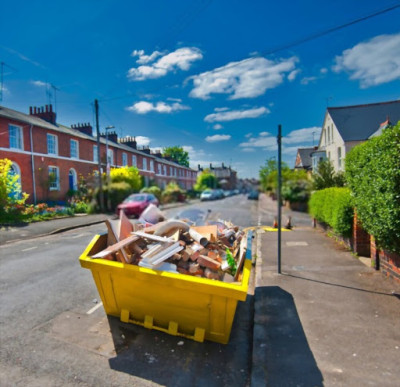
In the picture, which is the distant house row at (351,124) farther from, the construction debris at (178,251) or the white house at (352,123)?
the construction debris at (178,251)

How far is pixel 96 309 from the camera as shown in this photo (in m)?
4.16

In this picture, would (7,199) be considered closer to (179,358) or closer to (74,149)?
(74,149)

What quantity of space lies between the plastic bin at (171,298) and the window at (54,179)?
21.1 meters

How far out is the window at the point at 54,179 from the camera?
71.5 ft

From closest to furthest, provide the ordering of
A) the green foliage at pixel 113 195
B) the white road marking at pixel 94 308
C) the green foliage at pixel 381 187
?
the white road marking at pixel 94 308
the green foliage at pixel 381 187
the green foliage at pixel 113 195

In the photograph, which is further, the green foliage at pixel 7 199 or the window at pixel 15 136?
the window at pixel 15 136

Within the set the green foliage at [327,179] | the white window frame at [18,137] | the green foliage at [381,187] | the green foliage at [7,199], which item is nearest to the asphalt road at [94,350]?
the green foliage at [381,187]

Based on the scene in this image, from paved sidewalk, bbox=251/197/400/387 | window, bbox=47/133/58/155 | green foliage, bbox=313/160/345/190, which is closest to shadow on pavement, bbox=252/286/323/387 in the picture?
paved sidewalk, bbox=251/197/400/387

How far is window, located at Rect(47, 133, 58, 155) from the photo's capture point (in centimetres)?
2219

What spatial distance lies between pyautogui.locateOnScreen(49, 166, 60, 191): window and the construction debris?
20882mm

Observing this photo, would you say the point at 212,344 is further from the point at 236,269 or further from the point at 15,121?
the point at 15,121

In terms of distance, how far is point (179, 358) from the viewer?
9.76ft

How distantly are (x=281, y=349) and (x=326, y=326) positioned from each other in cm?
83

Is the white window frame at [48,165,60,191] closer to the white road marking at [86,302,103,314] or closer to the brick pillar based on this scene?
the white road marking at [86,302,103,314]
